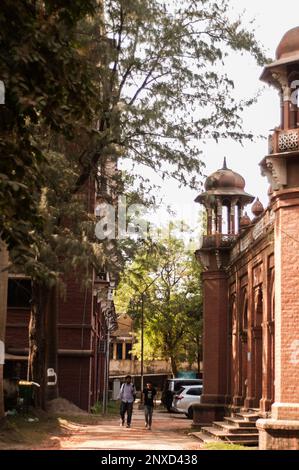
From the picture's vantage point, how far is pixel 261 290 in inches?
914

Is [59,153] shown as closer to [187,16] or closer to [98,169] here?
[98,169]

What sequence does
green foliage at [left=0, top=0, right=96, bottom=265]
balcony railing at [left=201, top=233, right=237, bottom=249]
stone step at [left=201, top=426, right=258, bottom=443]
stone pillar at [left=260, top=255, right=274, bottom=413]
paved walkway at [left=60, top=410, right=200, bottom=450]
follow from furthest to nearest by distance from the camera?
balcony railing at [left=201, top=233, right=237, bottom=249], stone pillar at [left=260, top=255, right=274, bottom=413], stone step at [left=201, top=426, right=258, bottom=443], paved walkway at [left=60, top=410, right=200, bottom=450], green foliage at [left=0, top=0, right=96, bottom=265]

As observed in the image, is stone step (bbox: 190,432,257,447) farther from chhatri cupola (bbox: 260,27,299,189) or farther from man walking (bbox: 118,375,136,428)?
chhatri cupola (bbox: 260,27,299,189)

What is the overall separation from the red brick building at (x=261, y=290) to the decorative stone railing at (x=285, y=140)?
21 mm

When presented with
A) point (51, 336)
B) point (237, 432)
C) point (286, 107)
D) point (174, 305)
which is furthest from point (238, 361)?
point (174, 305)

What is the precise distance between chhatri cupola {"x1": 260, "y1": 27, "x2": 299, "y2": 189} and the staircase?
6458mm

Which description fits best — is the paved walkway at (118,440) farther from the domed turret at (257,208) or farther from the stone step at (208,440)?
the domed turret at (257,208)

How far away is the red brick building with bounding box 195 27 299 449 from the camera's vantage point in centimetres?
1691

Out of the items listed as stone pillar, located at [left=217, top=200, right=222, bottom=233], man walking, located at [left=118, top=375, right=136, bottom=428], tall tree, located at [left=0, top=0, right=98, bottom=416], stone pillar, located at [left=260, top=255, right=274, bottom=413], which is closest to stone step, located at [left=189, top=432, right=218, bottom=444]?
stone pillar, located at [left=260, top=255, right=274, bottom=413]

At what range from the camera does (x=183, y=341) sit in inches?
2272

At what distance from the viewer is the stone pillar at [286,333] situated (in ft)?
54.1

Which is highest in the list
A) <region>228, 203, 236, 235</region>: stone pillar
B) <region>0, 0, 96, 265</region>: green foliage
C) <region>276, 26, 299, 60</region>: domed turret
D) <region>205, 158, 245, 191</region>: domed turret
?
<region>276, 26, 299, 60</region>: domed turret
